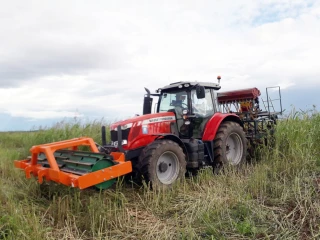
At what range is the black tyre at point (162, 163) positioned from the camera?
4898 millimetres

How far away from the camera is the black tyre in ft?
16.1

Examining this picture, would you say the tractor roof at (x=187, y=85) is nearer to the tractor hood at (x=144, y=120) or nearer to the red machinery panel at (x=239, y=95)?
the tractor hood at (x=144, y=120)

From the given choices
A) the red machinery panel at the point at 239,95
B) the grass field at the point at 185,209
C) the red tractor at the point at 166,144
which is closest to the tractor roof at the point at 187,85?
the red tractor at the point at 166,144

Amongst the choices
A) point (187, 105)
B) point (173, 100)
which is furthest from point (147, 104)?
point (187, 105)

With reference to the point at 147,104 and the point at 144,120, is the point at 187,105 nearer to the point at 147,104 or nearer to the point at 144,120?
the point at 147,104

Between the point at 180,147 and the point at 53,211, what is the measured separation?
2.28m

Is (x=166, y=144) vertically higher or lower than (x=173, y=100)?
lower

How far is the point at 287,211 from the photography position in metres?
3.90

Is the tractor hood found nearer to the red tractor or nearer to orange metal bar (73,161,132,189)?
the red tractor

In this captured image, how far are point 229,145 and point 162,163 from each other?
2147 mm

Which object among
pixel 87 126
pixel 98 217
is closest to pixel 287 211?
pixel 98 217

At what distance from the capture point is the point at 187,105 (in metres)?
6.21

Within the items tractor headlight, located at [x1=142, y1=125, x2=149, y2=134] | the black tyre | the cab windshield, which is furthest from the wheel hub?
the cab windshield

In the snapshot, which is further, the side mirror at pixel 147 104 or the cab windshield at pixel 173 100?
the side mirror at pixel 147 104
